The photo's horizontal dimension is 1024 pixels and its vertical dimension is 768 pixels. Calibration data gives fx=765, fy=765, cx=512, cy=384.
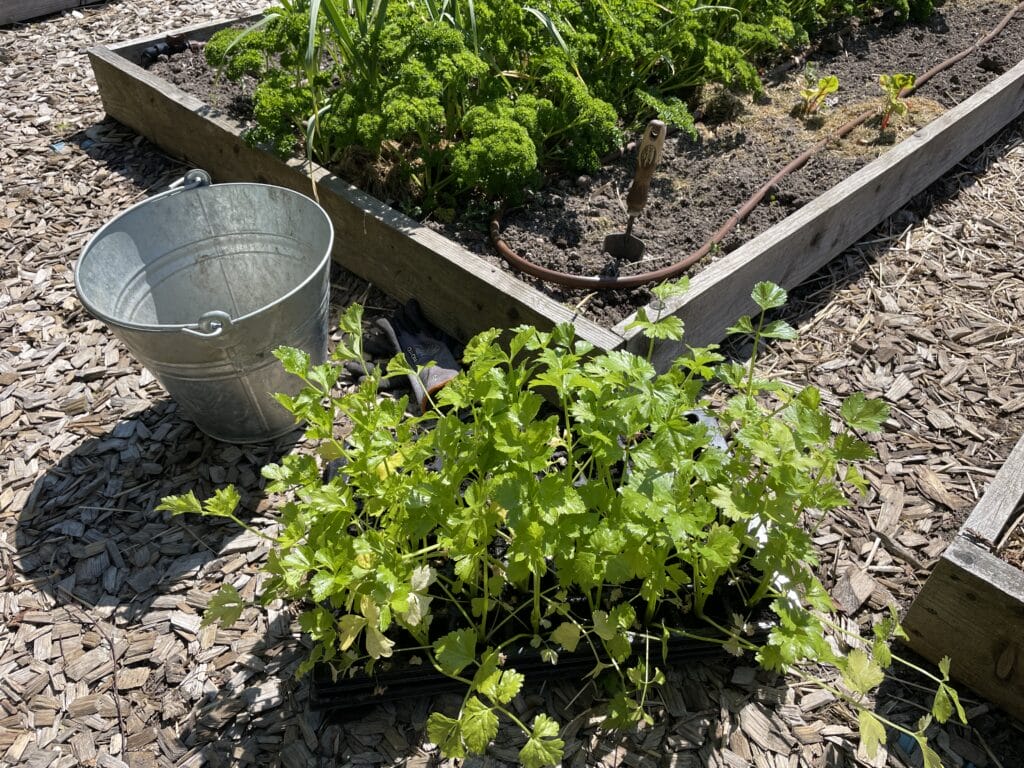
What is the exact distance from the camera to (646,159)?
→ 7.07 ft

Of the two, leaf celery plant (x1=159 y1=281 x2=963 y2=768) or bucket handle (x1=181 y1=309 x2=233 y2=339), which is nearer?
leaf celery plant (x1=159 y1=281 x2=963 y2=768)

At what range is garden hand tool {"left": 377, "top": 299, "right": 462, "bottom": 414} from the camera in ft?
7.47

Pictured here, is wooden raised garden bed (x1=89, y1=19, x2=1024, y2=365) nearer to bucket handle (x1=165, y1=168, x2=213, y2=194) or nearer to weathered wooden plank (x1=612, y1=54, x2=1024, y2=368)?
weathered wooden plank (x1=612, y1=54, x2=1024, y2=368)

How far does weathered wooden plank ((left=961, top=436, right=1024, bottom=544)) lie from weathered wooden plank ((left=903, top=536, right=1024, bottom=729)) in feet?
0.17

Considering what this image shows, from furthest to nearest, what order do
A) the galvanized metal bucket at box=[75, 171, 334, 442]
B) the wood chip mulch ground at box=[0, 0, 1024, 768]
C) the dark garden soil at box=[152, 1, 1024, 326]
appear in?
1. the dark garden soil at box=[152, 1, 1024, 326]
2. the galvanized metal bucket at box=[75, 171, 334, 442]
3. the wood chip mulch ground at box=[0, 0, 1024, 768]

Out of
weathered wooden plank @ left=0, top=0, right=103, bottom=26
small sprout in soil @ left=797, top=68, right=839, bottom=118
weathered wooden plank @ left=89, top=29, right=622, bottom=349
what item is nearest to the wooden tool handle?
weathered wooden plank @ left=89, top=29, right=622, bottom=349

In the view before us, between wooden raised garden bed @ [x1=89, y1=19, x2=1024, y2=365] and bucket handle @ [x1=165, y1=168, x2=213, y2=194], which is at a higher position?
bucket handle @ [x1=165, y1=168, x2=213, y2=194]

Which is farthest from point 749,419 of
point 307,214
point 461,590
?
point 307,214

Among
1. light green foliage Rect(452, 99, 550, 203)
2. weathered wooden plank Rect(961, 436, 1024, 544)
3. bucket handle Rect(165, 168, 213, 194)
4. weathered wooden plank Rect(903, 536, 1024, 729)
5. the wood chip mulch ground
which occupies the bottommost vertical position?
the wood chip mulch ground

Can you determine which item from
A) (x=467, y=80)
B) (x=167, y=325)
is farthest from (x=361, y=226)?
(x=167, y=325)

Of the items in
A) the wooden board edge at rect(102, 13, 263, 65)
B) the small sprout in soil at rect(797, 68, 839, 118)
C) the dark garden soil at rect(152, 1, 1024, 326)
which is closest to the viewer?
the dark garden soil at rect(152, 1, 1024, 326)

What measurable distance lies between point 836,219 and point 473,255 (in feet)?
4.30

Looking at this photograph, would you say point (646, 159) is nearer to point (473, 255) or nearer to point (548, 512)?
point (473, 255)

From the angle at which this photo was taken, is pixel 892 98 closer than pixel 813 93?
Yes
